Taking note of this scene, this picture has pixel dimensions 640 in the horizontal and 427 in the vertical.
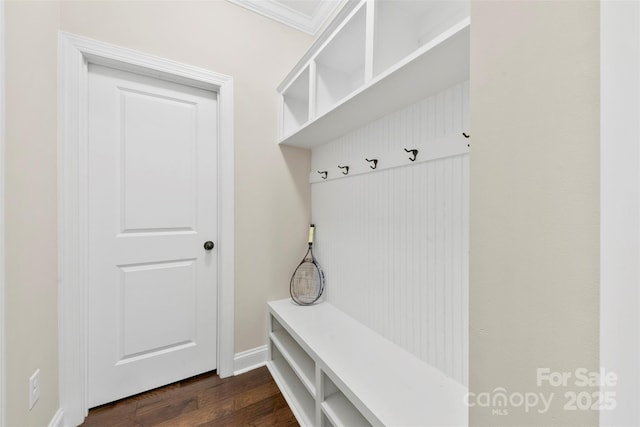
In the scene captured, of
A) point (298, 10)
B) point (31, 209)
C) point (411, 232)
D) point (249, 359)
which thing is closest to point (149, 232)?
point (31, 209)

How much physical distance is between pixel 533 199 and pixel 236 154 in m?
1.64

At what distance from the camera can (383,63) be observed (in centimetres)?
108

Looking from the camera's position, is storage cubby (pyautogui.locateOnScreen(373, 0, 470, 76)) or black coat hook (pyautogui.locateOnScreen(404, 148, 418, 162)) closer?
storage cubby (pyautogui.locateOnScreen(373, 0, 470, 76))

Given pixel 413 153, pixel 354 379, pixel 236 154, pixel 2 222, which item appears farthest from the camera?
pixel 236 154

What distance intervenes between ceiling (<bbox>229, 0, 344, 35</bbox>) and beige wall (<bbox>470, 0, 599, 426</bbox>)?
1706 mm

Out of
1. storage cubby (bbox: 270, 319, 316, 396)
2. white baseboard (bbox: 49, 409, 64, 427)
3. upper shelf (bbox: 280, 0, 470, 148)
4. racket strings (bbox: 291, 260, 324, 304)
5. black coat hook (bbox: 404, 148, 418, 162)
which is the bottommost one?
white baseboard (bbox: 49, 409, 64, 427)

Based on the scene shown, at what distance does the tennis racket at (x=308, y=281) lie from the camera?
6.18ft

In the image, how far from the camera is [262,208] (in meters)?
1.85

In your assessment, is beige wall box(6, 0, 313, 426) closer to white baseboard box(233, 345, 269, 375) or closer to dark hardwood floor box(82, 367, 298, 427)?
white baseboard box(233, 345, 269, 375)

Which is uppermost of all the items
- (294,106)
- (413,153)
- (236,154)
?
(294,106)

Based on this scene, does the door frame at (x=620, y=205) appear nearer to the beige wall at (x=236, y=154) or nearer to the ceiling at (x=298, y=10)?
the beige wall at (x=236, y=154)

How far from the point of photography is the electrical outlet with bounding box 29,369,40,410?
1.04m

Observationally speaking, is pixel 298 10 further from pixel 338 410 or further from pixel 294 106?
pixel 338 410

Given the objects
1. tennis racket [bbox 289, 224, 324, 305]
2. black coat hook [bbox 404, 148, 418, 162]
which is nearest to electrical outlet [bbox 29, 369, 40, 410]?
tennis racket [bbox 289, 224, 324, 305]
